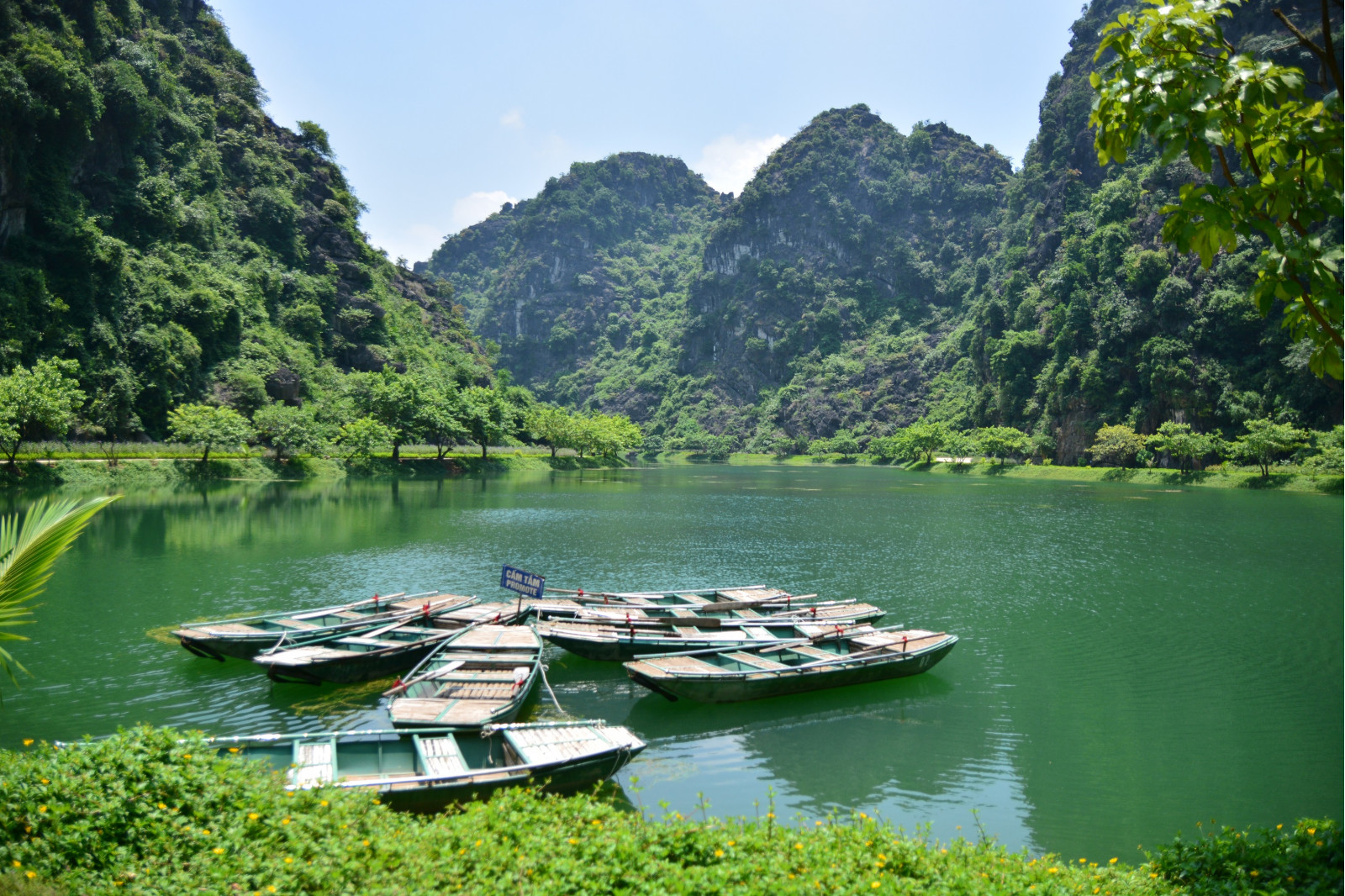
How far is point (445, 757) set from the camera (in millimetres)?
9742

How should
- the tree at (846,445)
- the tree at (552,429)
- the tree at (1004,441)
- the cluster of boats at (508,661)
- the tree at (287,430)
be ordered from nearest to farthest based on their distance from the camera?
the cluster of boats at (508,661)
the tree at (287,430)
the tree at (552,429)
the tree at (1004,441)
the tree at (846,445)

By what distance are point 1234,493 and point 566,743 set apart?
69.3 meters

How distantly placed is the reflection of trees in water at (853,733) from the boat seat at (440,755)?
12.9 ft

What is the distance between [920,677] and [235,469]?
5808 centimetres

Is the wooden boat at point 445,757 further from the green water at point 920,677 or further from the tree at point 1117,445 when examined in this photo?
the tree at point 1117,445

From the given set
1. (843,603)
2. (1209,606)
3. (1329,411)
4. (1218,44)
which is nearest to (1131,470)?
(1329,411)

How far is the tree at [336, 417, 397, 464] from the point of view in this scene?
69.4 metres

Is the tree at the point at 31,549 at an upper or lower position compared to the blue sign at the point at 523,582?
upper

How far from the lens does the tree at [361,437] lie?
69.4 metres

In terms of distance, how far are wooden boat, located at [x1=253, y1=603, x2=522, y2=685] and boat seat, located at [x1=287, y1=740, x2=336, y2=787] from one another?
461 centimetres

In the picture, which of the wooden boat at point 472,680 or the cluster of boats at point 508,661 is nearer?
the cluster of boats at point 508,661

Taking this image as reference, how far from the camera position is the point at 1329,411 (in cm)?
7294

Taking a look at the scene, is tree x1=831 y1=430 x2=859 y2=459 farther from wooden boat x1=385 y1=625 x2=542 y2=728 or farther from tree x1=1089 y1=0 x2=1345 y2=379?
tree x1=1089 y1=0 x2=1345 y2=379

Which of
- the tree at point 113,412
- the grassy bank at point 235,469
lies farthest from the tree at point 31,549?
the tree at point 113,412
